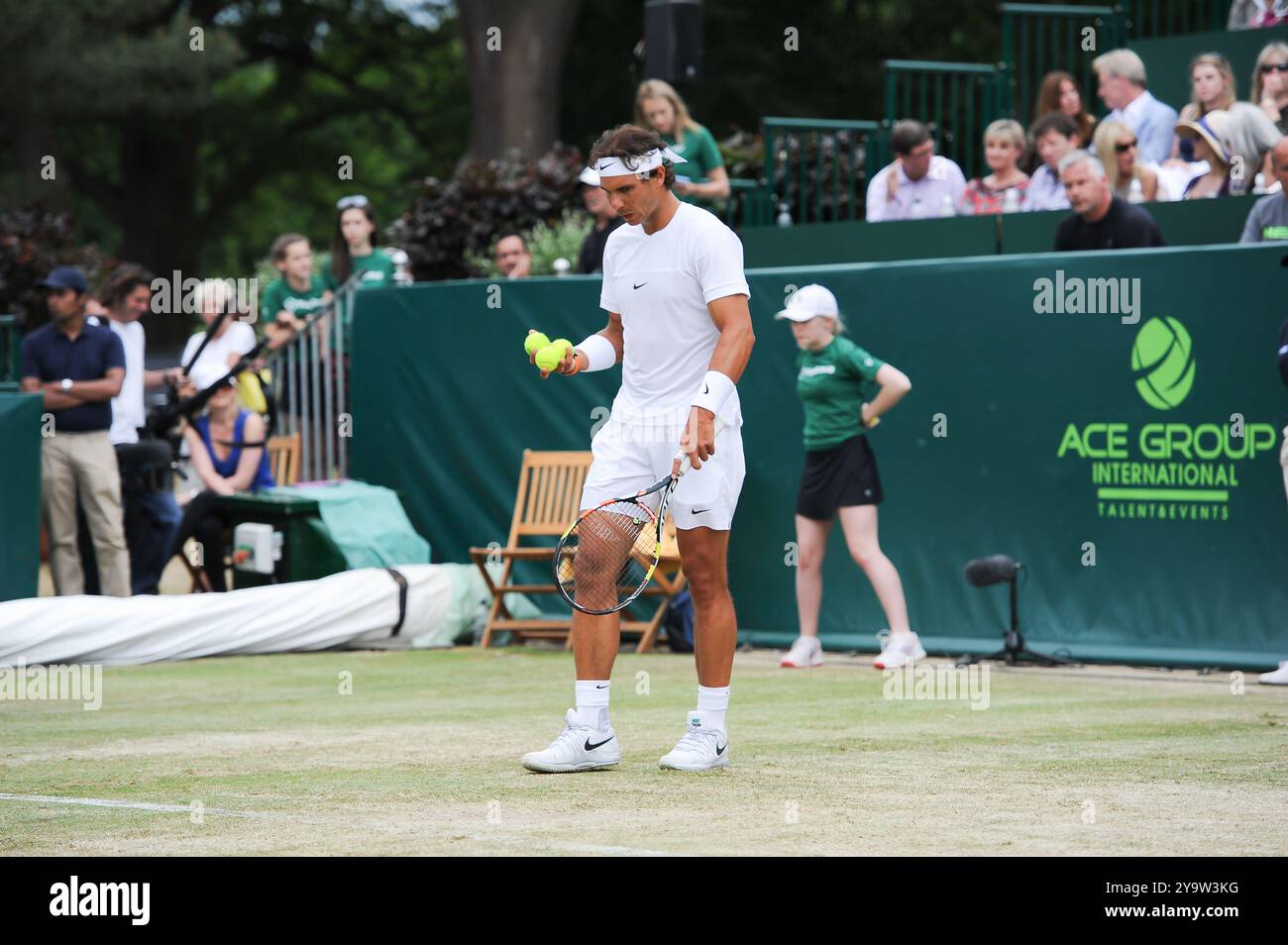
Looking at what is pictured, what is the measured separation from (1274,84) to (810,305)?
3976 millimetres

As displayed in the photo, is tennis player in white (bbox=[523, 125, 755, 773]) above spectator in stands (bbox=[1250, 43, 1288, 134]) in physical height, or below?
below

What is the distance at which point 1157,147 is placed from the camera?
1425cm

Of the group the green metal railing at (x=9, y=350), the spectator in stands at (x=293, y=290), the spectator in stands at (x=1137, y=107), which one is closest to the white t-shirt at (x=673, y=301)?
the spectator in stands at (x=1137, y=107)

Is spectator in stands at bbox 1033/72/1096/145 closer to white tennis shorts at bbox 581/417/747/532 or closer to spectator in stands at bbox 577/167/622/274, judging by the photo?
spectator in stands at bbox 577/167/622/274

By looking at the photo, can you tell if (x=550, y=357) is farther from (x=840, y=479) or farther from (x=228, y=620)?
(x=228, y=620)

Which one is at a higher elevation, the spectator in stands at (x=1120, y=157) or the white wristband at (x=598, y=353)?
the spectator in stands at (x=1120, y=157)

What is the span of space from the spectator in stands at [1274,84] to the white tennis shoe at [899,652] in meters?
4.32

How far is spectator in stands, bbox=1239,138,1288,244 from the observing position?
11.0 m

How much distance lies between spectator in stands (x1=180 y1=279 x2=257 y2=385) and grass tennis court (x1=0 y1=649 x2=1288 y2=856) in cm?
397

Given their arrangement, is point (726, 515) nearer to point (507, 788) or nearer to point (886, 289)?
point (507, 788)

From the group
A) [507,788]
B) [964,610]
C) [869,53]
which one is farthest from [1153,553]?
[869,53]

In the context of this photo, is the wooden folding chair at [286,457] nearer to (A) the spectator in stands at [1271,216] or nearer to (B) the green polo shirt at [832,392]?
(B) the green polo shirt at [832,392]

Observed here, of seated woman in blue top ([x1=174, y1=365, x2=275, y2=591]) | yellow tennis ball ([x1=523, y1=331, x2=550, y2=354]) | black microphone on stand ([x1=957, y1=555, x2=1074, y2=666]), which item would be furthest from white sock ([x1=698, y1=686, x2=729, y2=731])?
seated woman in blue top ([x1=174, y1=365, x2=275, y2=591])

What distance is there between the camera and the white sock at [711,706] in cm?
762
